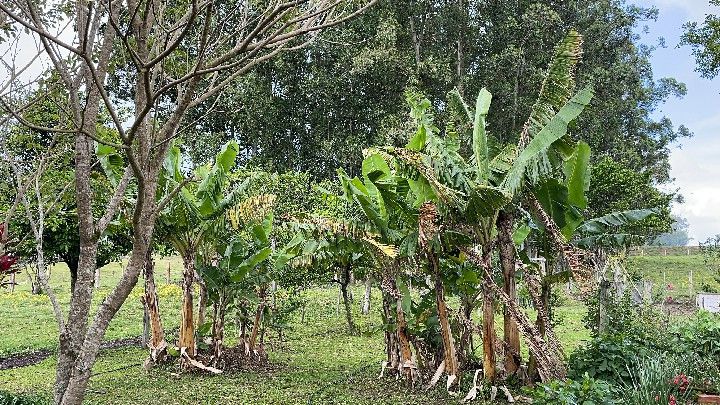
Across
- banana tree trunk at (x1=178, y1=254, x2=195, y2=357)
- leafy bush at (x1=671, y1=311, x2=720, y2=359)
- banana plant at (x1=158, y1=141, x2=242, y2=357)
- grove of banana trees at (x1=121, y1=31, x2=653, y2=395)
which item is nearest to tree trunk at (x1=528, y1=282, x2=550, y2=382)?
grove of banana trees at (x1=121, y1=31, x2=653, y2=395)

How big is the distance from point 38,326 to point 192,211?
31.0 feet

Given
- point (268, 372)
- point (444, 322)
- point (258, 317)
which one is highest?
point (444, 322)

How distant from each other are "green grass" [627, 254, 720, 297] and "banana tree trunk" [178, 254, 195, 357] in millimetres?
14607

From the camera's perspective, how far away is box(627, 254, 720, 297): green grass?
65.2 feet

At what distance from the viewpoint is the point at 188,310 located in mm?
8820

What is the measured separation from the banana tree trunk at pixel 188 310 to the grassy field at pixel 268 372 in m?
0.44

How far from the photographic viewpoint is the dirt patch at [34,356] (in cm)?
1059

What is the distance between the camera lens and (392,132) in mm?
16500

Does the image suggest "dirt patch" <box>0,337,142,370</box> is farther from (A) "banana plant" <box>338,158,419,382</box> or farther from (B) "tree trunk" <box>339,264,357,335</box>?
(A) "banana plant" <box>338,158,419,382</box>

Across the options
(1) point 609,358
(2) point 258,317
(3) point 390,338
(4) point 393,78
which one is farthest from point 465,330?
(4) point 393,78

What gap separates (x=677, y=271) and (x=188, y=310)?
890 inches

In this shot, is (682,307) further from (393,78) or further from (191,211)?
(191,211)

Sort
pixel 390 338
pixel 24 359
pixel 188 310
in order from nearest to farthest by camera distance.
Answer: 1. pixel 390 338
2. pixel 188 310
3. pixel 24 359

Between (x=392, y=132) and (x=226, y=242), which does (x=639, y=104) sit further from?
(x=226, y=242)
